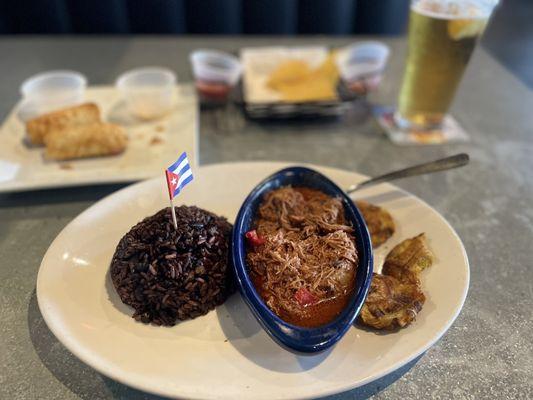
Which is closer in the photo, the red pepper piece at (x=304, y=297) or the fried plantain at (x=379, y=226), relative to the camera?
the red pepper piece at (x=304, y=297)

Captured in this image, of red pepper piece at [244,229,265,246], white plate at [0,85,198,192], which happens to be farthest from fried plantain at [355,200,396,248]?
white plate at [0,85,198,192]

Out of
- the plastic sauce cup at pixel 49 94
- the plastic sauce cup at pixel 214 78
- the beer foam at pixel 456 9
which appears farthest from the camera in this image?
the plastic sauce cup at pixel 214 78

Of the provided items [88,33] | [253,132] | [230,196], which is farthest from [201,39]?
[230,196]

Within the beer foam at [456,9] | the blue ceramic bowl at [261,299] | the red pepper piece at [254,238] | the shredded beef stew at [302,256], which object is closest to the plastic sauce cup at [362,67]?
the beer foam at [456,9]

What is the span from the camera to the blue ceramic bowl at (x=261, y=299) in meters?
1.02

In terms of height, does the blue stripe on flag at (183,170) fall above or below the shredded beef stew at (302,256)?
above

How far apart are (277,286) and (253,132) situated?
120 cm

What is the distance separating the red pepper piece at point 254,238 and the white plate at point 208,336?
0.18 metres

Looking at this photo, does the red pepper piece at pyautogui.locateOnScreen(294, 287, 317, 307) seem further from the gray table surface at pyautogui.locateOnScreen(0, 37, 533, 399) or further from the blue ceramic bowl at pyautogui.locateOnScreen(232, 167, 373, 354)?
the gray table surface at pyautogui.locateOnScreen(0, 37, 533, 399)

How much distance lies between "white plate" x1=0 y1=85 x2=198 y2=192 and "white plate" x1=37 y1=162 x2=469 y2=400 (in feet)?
1.07

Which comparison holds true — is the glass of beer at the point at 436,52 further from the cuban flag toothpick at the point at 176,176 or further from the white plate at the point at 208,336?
the cuban flag toothpick at the point at 176,176

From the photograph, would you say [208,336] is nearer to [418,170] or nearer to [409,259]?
[409,259]

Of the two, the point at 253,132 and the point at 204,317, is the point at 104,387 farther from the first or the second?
the point at 253,132

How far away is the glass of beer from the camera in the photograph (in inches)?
73.2
